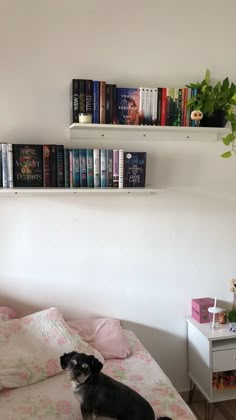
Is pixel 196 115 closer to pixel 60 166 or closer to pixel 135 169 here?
pixel 135 169

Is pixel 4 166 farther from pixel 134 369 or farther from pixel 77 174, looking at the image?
pixel 134 369

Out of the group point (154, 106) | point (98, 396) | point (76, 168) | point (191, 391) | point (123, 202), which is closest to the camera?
point (98, 396)

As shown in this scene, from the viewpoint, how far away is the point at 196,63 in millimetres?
2477

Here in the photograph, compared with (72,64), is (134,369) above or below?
below

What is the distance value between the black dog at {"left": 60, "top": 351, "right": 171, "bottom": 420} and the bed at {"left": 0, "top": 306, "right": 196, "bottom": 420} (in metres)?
0.16

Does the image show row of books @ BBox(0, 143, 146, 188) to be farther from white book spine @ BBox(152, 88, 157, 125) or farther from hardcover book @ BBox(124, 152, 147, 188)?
white book spine @ BBox(152, 88, 157, 125)

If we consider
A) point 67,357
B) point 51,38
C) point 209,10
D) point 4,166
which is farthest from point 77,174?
point 209,10

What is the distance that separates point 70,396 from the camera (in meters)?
1.72

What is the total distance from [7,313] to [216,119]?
5.45ft

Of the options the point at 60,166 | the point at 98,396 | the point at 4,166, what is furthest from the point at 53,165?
the point at 98,396

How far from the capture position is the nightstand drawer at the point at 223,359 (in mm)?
2295

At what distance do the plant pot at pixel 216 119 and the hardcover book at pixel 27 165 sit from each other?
39.5 inches

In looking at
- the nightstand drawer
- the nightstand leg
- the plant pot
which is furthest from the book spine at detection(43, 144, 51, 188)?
the nightstand leg

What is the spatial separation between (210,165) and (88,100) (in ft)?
2.97
